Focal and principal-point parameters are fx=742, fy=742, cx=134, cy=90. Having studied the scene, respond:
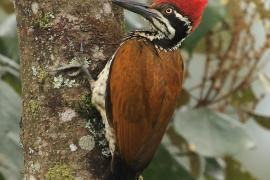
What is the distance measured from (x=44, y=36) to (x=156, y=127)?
661 millimetres

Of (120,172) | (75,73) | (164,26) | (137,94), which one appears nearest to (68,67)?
(75,73)

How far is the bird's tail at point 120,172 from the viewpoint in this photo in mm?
3281

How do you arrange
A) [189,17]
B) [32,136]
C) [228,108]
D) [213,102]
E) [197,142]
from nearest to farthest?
[32,136] → [189,17] → [197,142] → [213,102] → [228,108]

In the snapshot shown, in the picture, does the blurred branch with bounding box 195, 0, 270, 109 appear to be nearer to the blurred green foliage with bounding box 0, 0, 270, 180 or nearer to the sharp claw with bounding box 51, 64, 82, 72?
the blurred green foliage with bounding box 0, 0, 270, 180

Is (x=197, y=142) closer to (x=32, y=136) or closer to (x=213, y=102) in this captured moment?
(x=213, y=102)

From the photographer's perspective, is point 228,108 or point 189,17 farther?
point 228,108

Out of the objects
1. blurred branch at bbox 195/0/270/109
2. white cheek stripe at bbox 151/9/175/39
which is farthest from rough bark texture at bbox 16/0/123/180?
blurred branch at bbox 195/0/270/109

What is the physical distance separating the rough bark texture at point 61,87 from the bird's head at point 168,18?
242mm

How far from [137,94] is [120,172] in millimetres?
364

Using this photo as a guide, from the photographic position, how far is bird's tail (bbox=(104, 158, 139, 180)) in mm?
3281

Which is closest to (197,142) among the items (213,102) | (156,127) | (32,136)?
(213,102)

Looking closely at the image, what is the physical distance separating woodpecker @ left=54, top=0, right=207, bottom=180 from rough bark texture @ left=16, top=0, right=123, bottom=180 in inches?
2.6

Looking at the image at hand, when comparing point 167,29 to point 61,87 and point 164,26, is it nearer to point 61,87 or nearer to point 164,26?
point 164,26

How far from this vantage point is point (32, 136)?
331cm
